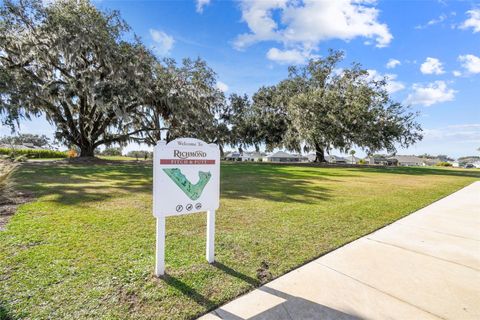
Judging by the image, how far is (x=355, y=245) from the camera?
361 cm

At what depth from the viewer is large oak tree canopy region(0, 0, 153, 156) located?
1485cm

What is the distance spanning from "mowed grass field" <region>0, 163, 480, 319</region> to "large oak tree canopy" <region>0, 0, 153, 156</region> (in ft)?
39.4

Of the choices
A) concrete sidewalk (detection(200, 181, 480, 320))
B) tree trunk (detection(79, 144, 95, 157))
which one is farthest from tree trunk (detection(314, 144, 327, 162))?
concrete sidewalk (detection(200, 181, 480, 320))

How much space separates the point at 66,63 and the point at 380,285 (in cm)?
2075

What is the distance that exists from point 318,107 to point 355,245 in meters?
20.7

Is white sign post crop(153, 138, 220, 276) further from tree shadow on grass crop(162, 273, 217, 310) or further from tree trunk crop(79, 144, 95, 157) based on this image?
tree trunk crop(79, 144, 95, 157)

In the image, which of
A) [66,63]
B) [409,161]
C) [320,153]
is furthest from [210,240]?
[409,161]

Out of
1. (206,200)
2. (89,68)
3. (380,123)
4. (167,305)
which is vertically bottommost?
(167,305)

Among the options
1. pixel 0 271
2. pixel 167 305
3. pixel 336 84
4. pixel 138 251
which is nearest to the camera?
pixel 167 305

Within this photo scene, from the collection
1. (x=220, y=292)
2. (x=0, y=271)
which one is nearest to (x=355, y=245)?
(x=220, y=292)

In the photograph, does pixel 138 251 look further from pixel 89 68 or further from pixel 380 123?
pixel 380 123

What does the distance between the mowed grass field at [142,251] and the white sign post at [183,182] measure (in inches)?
14.6

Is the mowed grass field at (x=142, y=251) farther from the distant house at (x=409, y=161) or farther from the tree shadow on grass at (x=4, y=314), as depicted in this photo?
the distant house at (x=409, y=161)

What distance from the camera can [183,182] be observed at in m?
2.73
